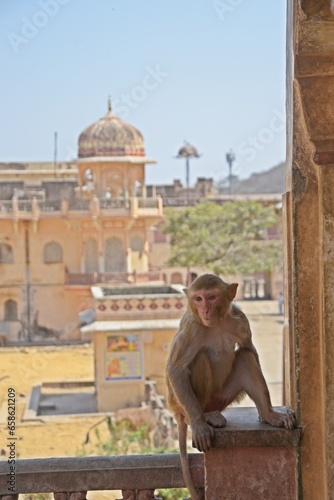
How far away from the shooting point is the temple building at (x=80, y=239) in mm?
25156

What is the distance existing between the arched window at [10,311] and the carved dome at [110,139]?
5499 millimetres

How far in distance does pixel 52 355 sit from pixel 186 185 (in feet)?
60.6

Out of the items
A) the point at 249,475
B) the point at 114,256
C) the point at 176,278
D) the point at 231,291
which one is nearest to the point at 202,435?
the point at 249,475

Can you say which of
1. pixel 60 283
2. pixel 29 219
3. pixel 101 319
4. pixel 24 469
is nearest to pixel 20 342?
pixel 60 283

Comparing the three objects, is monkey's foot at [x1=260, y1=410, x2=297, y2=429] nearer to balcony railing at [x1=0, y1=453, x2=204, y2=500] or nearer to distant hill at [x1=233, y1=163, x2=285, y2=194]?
balcony railing at [x1=0, y1=453, x2=204, y2=500]

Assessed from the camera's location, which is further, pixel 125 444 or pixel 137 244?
pixel 137 244

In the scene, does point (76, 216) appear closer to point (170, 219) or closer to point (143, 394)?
point (170, 219)

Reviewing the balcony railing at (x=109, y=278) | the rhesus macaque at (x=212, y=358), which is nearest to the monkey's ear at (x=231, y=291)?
the rhesus macaque at (x=212, y=358)

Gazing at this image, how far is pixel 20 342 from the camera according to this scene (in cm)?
2586

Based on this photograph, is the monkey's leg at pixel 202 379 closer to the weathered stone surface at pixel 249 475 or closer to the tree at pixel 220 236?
the weathered stone surface at pixel 249 475

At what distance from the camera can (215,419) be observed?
3045 mm

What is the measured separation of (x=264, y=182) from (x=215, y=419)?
53709 mm

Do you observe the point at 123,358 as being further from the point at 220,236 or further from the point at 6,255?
the point at 220,236

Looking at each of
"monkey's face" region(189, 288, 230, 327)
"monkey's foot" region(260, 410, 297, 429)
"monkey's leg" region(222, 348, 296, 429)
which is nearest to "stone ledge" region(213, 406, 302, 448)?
"monkey's foot" region(260, 410, 297, 429)
